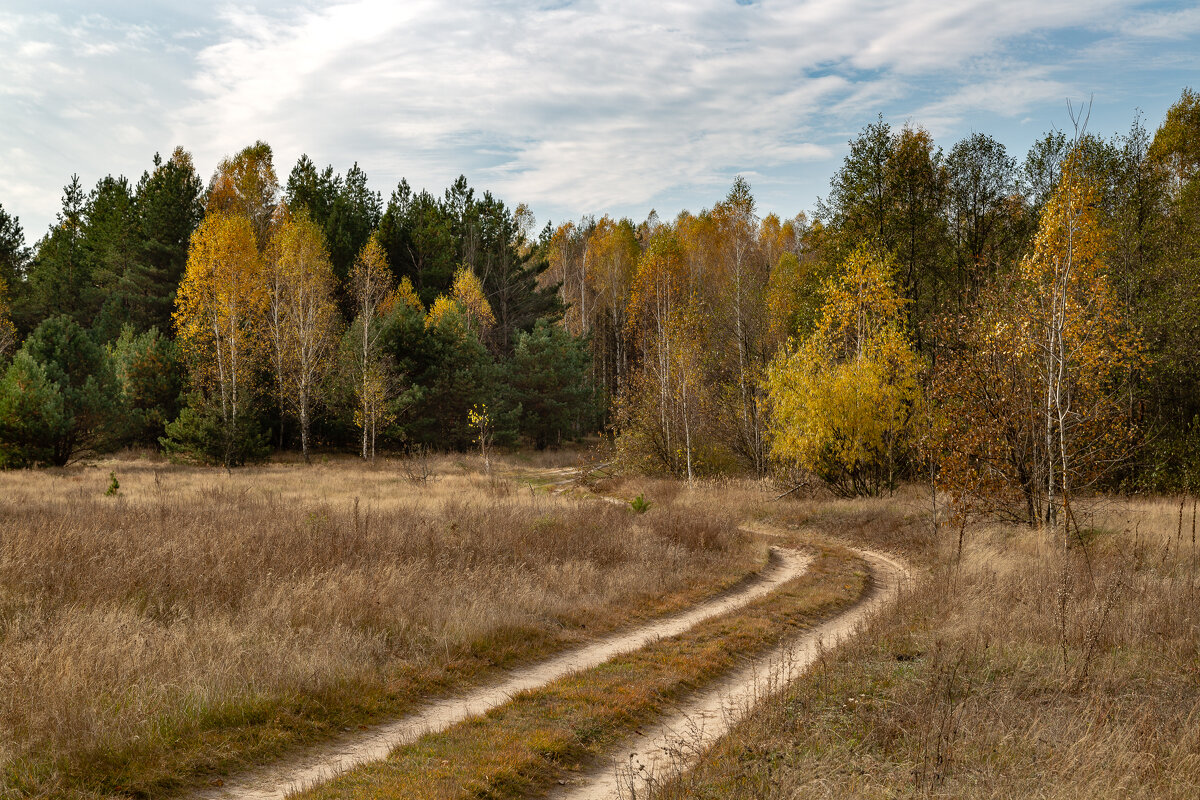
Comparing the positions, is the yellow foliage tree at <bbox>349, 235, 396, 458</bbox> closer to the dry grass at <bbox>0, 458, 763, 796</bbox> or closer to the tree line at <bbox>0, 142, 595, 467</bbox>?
the tree line at <bbox>0, 142, 595, 467</bbox>

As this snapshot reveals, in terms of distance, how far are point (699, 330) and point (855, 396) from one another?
28.2ft

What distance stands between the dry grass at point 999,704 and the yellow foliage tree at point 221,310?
32670 millimetres

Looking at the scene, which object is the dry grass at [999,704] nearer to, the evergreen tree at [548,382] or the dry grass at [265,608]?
the dry grass at [265,608]

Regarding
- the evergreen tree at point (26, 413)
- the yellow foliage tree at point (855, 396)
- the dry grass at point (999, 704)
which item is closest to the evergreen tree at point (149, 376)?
the evergreen tree at point (26, 413)

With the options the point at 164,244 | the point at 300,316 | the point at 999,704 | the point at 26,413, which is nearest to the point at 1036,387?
the point at 999,704

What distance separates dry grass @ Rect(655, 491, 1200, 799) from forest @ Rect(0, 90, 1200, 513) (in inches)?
81.9

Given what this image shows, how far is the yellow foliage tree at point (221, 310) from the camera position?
34.9 meters

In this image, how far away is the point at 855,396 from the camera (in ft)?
74.2

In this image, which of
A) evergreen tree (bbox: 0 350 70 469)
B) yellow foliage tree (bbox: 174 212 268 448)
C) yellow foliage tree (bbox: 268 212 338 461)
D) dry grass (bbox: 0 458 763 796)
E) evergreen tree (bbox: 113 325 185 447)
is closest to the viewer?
dry grass (bbox: 0 458 763 796)

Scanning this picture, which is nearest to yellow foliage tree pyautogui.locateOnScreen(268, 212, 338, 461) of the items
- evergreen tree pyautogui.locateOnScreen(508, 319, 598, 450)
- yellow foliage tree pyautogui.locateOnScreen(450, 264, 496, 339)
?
yellow foliage tree pyautogui.locateOnScreen(450, 264, 496, 339)

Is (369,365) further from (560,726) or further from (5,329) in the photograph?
(560,726)

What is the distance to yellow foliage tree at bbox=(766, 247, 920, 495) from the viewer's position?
2256cm

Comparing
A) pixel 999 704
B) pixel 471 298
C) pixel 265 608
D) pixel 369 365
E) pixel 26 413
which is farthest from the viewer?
pixel 471 298

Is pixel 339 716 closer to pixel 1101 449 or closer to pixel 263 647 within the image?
pixel 263 647
